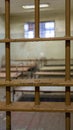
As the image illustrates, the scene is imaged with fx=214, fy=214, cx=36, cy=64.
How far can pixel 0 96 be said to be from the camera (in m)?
Answer: 2.78

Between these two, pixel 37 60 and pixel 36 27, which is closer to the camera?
pixel 36 27

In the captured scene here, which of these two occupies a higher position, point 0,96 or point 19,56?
point 19,56

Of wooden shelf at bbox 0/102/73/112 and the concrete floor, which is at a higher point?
wooden shelf at bbox 0/102/73/112

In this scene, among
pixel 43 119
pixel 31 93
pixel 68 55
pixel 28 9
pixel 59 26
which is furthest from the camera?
pixel 59 26

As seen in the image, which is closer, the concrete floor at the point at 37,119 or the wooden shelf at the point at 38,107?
the wooden shelf at the point at 38,107

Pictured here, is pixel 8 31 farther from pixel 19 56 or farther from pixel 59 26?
pixel 59 26

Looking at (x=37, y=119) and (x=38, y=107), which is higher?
(x=38, y=107)

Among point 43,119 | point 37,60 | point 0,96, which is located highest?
point 37,60

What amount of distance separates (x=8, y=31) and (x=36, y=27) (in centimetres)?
→ 10

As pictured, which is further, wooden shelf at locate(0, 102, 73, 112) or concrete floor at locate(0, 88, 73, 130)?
concrete floor at locate(0, 88, 73, 130)

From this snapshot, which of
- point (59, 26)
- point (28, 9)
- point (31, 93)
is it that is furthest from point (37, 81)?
point (59, 26)

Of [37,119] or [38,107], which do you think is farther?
[37,119]

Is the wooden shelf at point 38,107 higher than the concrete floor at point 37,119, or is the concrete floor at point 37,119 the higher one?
the wooden shelf at point 38,107

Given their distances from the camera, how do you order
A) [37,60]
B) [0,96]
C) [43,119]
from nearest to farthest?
[43,119], [0,96], [37,60]
